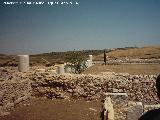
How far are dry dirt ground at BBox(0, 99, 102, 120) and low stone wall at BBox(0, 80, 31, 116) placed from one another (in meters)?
0.36

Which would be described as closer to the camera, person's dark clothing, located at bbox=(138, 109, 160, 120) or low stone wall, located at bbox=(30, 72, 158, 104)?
person's dark clothing, located at bbox=(138, 109, 160, 120)

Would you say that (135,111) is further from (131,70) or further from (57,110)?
(131,70)

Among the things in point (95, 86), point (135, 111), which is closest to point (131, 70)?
point (95, 86)

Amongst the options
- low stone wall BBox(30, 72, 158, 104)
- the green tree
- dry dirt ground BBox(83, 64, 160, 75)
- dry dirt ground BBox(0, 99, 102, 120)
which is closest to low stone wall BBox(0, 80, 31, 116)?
dry dirt ground BBox(0, 99, 102, 120)

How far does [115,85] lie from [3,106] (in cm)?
605

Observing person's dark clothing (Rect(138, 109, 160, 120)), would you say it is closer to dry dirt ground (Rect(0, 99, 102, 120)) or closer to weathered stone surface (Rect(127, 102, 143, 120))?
weathered stone surface (Rect(127, 102, 143, 120))

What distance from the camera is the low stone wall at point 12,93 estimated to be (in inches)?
518

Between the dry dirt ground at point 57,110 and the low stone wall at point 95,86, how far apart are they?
66 cm

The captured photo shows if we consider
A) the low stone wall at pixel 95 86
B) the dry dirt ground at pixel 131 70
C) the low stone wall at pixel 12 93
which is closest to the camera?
the low stone wall at pixel 12 93

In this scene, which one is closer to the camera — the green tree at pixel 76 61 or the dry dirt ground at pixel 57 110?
the dry dirt ground at pixel 57 110

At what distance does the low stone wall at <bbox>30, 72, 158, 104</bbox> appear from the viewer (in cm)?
1521

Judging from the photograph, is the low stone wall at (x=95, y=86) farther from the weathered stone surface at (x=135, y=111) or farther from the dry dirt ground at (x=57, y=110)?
the weathered stone surface at (x=135, y=111)

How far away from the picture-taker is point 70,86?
51.9ft

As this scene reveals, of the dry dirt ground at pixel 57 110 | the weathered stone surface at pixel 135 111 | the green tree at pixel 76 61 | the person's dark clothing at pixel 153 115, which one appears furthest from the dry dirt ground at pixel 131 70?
the person's dark clothing at pixel 153 115
